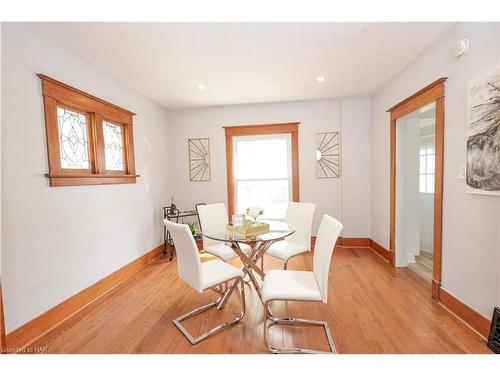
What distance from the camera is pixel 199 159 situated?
4250 mm

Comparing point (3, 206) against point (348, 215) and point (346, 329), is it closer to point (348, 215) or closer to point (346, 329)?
point (346, 329)

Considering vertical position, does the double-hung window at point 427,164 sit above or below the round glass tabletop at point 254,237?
above

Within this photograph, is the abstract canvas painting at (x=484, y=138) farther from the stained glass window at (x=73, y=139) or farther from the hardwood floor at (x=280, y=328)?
the stained glass window at (x=73, y=139)

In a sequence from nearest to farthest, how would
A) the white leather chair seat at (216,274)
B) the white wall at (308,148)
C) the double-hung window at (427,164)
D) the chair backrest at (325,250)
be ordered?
the chair backrest at (325,250) < the white leather chair seat at (216,274) < the double-hung window at (427,164) < the white wall at (308,148)

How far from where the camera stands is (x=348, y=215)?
13.0 feet

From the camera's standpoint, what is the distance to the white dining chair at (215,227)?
2541mm

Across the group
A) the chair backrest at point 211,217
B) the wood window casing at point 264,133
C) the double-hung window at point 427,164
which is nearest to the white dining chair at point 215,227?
the chair backrest at point 211,217

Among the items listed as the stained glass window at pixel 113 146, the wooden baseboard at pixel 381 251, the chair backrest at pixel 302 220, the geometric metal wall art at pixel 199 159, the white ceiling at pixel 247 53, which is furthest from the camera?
the geometric metal wall art at pixel 199 159

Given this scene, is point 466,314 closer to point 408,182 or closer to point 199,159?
point 408,182

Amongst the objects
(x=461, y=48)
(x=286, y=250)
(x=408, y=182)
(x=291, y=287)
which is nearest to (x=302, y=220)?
(x=286, y=250)

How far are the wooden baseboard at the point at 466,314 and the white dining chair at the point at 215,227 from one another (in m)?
1.93

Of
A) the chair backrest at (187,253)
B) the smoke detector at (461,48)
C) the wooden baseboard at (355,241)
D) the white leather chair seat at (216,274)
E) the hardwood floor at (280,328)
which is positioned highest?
the smoke detector at (461,48)
